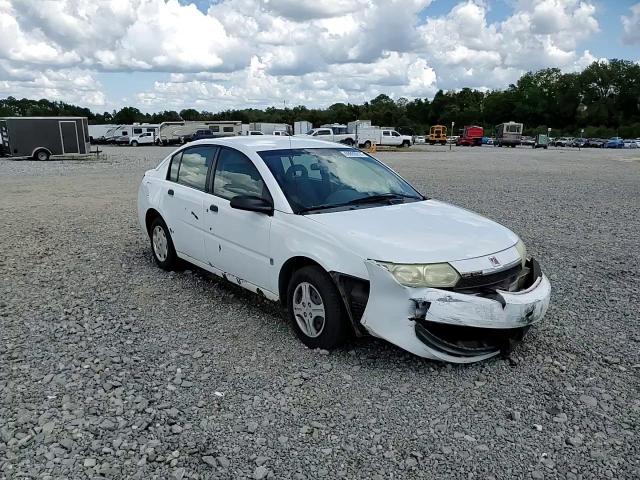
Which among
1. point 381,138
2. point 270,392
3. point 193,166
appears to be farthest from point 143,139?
point 270,392

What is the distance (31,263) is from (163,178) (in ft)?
7.08

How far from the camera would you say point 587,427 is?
10.5 ft

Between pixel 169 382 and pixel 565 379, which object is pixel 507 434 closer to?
pixel 565 379

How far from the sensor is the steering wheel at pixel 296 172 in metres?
4.74

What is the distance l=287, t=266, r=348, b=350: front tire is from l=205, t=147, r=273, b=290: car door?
373mm

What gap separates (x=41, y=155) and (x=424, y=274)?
31.5 m

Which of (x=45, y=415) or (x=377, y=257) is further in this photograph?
(x=377, y=257)

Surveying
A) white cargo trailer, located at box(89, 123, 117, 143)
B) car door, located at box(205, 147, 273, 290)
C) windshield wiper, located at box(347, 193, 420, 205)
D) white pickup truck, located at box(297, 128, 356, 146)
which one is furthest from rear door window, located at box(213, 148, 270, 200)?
white cargo trailer, located at box(89, 123, 117, 143)

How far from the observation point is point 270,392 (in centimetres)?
358

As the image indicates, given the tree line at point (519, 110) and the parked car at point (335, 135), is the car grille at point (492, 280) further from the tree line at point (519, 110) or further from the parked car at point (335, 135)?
the tree line at point (519, 110)

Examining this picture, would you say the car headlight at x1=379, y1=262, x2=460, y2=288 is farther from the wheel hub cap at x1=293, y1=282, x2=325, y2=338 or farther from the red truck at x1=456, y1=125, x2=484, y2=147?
the red truck at x1=456, y1=125, x2=484, y2=147

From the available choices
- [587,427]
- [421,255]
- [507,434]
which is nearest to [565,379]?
[587,427]

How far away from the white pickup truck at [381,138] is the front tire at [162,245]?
41791 mm

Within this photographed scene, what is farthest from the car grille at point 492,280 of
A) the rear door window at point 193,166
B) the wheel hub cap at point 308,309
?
the rear door window at point 193,166
